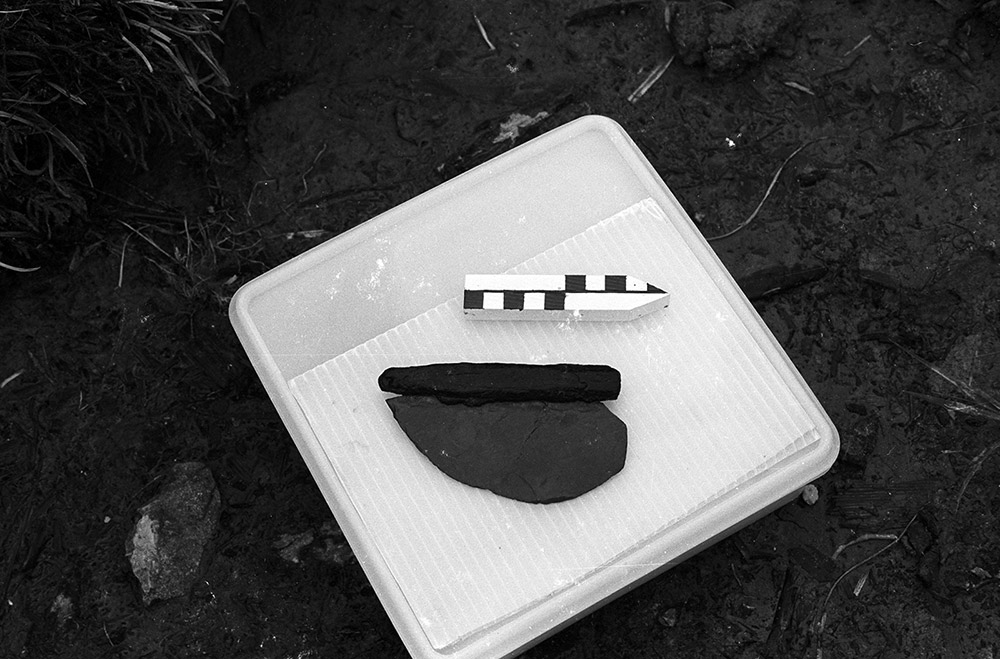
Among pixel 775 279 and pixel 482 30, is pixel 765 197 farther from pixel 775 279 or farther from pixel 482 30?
pixel 482 30

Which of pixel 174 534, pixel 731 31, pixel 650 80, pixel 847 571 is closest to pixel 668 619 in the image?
pixel 847 571

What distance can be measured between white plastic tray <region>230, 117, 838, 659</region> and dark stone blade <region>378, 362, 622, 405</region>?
7cm

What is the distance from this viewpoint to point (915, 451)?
2.46 meters

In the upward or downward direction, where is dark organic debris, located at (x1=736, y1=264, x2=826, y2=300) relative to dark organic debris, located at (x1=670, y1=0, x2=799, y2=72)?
downward

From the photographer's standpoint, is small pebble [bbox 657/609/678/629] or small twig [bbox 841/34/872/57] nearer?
small pebble [bbox 657/609/678/629]

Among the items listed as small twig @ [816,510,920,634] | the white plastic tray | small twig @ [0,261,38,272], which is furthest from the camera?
small twig @ [0,261,38,272]

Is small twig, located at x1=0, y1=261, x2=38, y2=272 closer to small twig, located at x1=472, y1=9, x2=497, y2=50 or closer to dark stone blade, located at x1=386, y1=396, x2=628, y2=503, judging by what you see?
dark stone blade, located at x1=386, y1=396, x2=628, y2=503

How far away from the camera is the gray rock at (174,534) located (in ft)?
7.87

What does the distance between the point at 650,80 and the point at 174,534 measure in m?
2.05

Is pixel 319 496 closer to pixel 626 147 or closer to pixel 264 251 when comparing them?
pixel 264 251

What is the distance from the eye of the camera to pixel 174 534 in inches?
95.5

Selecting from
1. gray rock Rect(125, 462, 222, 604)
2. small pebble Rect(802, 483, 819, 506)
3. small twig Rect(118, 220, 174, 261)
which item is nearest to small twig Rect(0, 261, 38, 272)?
small twig Rect(118, 220, 174, 261)

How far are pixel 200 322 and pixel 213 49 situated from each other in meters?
0.92

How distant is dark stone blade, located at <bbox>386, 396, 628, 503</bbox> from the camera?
2.01m
